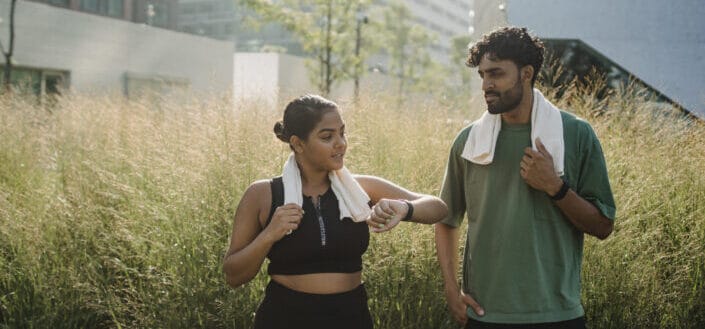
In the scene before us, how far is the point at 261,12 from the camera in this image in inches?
755

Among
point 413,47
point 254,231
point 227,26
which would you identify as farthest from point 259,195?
point 227,26

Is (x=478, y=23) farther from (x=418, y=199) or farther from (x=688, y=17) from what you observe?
(x=418, y=199)

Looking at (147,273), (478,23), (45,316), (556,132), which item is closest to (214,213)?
(147,273)

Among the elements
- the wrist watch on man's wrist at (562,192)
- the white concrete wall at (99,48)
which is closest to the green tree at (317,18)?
the white concrete wall at (99,48)

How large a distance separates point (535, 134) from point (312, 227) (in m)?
0.83

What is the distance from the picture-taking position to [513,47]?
2.38 m

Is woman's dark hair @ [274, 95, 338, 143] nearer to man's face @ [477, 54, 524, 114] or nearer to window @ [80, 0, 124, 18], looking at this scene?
man's face @ [477, 54, 524, 114]

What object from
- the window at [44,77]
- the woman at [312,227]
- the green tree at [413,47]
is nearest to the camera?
the woman at [312,227]

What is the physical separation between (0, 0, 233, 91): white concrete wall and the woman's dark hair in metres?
17.6

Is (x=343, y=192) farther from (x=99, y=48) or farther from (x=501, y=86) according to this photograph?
(x=99, y=48)

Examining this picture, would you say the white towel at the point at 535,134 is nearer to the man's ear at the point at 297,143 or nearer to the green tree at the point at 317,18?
the man's ear at the point at 297,143

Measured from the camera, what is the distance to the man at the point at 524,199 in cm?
227

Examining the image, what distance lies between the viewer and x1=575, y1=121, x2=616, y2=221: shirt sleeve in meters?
2.31

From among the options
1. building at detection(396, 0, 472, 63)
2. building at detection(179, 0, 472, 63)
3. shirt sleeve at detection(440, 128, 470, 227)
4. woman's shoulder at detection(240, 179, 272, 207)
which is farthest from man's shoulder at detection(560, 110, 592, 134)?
building at detection(396, 0, 472, 63)
